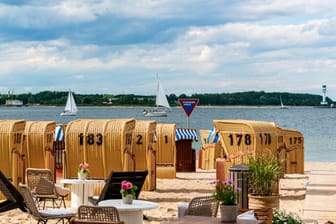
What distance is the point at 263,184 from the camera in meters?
7.34

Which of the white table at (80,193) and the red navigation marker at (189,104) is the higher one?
the red navigation marker at (189,104)

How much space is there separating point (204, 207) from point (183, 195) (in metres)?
6.79

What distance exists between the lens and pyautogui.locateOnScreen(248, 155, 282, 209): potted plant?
283 inches

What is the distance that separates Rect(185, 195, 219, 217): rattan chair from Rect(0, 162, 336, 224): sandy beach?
2016 millimetres

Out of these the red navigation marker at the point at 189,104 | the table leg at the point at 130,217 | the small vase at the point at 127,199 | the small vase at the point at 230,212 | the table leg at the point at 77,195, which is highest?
the red navigation marker at the point at 189,104

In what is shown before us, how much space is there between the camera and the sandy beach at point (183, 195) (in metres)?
10.9

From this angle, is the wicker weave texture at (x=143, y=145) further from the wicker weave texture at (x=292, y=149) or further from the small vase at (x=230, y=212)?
the small vase at (x=230, y=212)

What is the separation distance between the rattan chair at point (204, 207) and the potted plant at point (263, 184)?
1.55 ft

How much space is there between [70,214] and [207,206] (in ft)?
6.95

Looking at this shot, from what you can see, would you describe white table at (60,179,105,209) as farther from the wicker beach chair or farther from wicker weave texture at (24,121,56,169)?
wicker weave texture at (24,121,56,169)

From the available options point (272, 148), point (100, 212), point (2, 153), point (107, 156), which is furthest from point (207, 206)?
point (272, 148)

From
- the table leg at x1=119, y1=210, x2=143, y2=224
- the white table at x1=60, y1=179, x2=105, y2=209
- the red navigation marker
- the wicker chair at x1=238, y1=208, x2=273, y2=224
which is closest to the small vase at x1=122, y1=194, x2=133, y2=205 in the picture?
the table leg at x1=119, y1=210, x2=143, y2=224

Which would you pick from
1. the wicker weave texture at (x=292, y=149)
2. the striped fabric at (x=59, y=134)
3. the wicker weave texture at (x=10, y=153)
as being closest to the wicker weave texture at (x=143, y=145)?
the wicker weave texture at (x=10, y=153)

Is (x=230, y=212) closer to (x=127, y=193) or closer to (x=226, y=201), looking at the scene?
(x=226, y=201)
